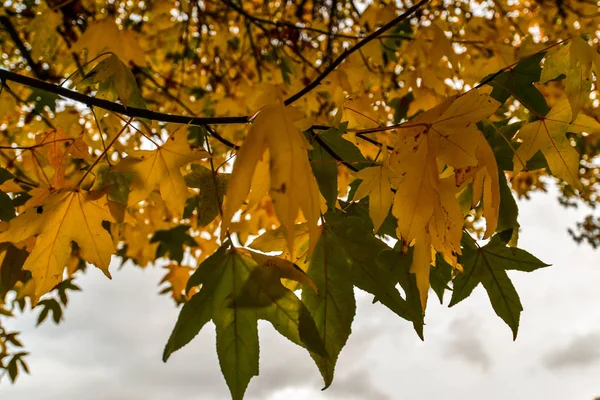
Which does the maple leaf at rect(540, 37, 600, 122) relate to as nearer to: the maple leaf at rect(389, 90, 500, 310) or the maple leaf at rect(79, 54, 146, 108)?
the maple leaf at rect(389, 90, 500, 310)

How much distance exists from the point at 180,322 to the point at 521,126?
2.57 ft

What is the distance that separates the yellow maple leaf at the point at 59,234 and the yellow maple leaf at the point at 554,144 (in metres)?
0.83

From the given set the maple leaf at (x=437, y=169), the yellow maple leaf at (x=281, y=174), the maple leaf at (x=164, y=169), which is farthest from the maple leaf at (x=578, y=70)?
the maple leaf at (x=164, y=169)

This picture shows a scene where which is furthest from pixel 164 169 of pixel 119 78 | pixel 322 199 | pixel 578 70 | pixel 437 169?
pixel 578 70

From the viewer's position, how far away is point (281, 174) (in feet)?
1.83

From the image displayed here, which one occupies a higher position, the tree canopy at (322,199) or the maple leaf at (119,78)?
the maple leaf at (119,78)

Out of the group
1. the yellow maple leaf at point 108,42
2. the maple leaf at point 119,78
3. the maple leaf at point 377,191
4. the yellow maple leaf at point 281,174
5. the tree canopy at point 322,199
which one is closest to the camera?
the yellow maple leaf at point 281,174

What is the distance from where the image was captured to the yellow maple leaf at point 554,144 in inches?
37.4

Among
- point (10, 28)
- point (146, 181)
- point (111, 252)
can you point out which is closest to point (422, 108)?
point (146, 181)

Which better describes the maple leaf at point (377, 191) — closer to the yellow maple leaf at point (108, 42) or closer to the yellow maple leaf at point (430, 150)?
the yellow maple leaf at point (430, 150)

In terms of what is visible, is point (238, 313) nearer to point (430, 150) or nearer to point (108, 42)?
point (430, 150)

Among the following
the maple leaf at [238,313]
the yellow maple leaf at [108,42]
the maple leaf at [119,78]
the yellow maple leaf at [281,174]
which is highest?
the yellow maple leaf at [108,42]

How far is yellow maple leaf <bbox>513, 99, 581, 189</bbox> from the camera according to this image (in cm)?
95

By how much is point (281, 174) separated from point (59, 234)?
580 mm
